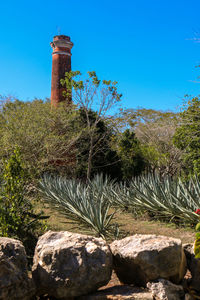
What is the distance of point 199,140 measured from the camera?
454 inches

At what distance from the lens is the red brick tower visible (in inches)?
827

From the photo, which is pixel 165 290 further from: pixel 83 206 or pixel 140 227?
pixel 140 227

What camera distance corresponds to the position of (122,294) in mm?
3281

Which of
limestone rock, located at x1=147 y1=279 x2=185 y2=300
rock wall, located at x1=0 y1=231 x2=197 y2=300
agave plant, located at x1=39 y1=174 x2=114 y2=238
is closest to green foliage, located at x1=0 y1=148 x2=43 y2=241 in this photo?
rock wall, located at x1=0 y1=231 x2=197 y2=300

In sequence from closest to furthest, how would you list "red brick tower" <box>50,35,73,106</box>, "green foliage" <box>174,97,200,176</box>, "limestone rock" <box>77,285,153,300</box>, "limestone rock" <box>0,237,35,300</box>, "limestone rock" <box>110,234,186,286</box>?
1. "limestone rock" <box>0,237,35,300</box>
2. "limestone rock" <box>77,285,153,300</box>
3. "limestone rock" <box>110,234,186,286</box>
4. "green foliage" <box>174,97,200,176</box>
5. "red brick tower" <box>50,35,73,106</box>

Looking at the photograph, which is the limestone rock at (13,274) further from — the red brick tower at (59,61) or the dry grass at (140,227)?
the red brick tower at (59,61)

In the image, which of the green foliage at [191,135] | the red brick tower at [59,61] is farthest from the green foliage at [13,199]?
the red brick tower at [59,61]

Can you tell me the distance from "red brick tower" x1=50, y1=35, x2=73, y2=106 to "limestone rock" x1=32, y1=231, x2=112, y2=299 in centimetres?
1822

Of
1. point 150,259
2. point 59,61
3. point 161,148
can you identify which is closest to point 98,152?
point 161,148

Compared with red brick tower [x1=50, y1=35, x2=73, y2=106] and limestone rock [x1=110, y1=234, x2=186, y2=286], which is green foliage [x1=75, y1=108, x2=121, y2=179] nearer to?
red brick tower [x1=50, y1=35, x2=73, y2=106]

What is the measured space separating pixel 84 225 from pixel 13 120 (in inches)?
351

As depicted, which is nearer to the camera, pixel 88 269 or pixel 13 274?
pixel 13 274

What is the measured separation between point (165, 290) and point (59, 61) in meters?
19.6

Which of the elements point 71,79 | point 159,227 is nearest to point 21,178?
point 159,227
